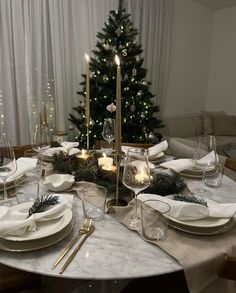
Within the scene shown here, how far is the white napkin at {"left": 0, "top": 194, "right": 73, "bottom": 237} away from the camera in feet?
2.77

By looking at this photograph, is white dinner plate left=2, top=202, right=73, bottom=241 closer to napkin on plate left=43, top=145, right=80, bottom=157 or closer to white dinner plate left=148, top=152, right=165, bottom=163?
napkin on plate left=43, top=145, right=80, bottom=157

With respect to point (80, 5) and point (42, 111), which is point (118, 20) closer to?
point (80, 5)

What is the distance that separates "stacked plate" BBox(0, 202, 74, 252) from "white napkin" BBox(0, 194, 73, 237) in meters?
0.02

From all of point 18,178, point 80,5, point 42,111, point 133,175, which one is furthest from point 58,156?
point 80,5

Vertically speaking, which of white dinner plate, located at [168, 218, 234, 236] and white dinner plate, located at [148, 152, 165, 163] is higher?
white dinner plate, located at [148, 152, 165, 163]

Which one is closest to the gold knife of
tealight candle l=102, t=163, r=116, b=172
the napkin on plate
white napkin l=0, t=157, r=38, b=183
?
tealight candle l=102, t=163, r=116, b=172

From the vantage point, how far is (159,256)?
832mm

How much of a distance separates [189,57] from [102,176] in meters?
4.38

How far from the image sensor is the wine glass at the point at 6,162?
1132mm

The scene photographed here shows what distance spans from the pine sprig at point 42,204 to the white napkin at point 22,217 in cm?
2

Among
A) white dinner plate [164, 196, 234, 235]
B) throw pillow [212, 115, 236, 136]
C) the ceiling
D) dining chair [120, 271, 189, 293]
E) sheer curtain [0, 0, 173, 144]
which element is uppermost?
the ceiling

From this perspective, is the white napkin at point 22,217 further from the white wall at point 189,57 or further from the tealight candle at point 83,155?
the white wall at point 189,57

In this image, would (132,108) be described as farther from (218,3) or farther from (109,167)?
(218,3)

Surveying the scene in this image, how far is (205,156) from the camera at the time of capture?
Result: 1.40 meters
